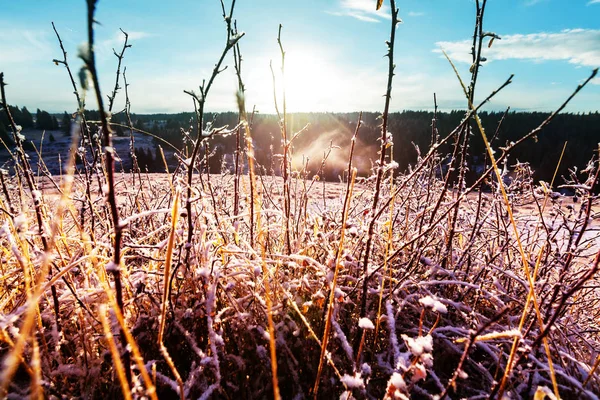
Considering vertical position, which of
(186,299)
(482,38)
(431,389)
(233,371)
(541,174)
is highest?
(482,38)

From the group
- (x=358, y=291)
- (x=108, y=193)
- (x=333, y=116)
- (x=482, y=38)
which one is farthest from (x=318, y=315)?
(x=333, y=116)

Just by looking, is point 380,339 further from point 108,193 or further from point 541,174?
point 541,174

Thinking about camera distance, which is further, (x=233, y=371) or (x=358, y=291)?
(x=358, y=291)

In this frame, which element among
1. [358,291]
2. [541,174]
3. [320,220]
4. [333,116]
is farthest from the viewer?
[333,116]

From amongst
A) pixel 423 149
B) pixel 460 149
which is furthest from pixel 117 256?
pixel 423 149

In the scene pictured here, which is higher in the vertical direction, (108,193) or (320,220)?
(108,193)

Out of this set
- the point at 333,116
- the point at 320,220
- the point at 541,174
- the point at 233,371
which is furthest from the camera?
the point at 333,116

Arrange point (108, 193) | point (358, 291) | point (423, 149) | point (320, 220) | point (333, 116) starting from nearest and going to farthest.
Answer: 1. point (108, 193)
2. point (358, 291)
3. point (320, 220)
4. point (423, 149)
5. point (333, 116)

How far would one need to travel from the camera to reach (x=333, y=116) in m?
39.2

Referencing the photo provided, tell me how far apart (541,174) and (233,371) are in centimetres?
2398

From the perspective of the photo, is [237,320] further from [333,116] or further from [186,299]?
[333,116]

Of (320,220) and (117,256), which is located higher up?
(117,256)

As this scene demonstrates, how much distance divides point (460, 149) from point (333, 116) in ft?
127

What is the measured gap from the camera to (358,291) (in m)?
1.57
